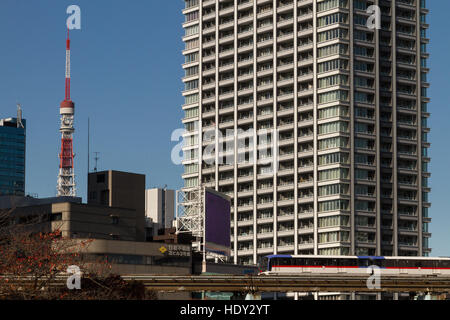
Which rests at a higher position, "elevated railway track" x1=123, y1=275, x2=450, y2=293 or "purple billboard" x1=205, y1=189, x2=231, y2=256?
"purple billboard" x1=205, y1=189, x2=231, y2=256

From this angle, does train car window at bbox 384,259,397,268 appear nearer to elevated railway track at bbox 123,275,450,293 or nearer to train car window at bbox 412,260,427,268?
train car window at bbox 412,260,427,268

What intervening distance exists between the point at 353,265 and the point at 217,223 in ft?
110

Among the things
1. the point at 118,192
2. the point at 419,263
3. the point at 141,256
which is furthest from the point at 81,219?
the point at 419,263

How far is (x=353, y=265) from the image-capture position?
15900cm

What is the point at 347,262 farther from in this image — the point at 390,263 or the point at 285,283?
the point at 285,283

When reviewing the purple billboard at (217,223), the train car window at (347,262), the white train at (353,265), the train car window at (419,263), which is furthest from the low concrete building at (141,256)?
the train car window at (419,263)

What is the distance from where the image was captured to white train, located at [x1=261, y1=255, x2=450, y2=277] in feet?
507

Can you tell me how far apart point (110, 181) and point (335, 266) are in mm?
52032

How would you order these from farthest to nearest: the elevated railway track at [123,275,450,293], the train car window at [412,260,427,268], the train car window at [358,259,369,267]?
the train car window at [412,260,427,268]
the train car window at [358,259,369,267]
the elevated railway track at [123,275,450,293]

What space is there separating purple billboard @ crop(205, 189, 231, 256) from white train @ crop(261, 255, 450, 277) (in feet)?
77.5

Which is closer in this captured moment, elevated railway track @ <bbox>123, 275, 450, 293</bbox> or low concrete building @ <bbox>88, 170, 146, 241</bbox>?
elevated railway track @ <bbox>123, 275, 450, 293</bbox>

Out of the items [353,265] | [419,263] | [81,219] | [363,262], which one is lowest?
[353,265]

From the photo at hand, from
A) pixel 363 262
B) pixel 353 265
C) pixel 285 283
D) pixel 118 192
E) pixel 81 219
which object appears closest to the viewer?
pixel 285 283

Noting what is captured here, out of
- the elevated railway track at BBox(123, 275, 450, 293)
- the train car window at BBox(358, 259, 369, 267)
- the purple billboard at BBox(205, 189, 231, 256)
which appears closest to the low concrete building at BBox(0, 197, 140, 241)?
the purple billboard at BBox(205, 189, 231, 256)
